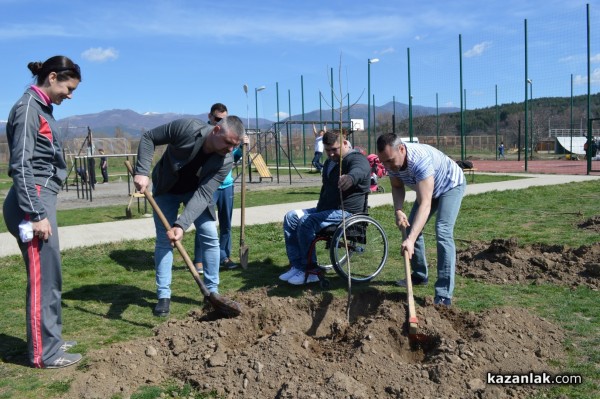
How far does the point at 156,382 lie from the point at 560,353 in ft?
8.32

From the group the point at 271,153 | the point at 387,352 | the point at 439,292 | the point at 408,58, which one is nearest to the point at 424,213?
the point at 439,292

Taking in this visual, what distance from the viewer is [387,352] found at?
358 centimetres

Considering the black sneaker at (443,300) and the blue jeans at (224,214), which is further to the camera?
the blue jeans at (224,214)

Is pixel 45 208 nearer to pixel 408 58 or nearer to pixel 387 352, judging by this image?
pixel 387 352

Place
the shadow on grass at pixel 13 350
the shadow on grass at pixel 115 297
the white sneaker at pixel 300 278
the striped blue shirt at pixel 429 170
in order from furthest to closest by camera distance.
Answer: the white sneaker at pixel 300 278
the shadow on grass at pixel 115 297
the striped blue shirt at pixel 429 170
the shadow on grass at pixel 13 350

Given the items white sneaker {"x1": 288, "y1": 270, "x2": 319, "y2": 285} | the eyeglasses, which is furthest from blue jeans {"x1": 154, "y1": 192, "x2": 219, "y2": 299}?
the eyeglasses

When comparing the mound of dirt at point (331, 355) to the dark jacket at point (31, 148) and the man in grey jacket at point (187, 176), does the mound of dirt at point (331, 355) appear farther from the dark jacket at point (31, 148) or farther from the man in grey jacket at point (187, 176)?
the dark jacket at point (31, 148)

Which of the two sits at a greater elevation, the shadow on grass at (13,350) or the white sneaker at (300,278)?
the white sneaker at (300,278)

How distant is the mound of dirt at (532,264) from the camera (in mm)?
5426

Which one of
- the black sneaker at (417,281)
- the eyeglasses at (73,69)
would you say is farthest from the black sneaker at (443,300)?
the eyeglasses at (73,69)

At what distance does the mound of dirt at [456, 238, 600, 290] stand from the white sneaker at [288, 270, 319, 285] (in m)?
1.50

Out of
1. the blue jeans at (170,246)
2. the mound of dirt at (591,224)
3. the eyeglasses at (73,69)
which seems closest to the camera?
the eyeglasses at (73,69)

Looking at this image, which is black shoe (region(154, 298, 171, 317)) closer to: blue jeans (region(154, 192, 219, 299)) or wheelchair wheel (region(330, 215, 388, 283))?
blue jeans (region(154, 192, 219, 299))

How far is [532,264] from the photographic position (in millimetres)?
5805
